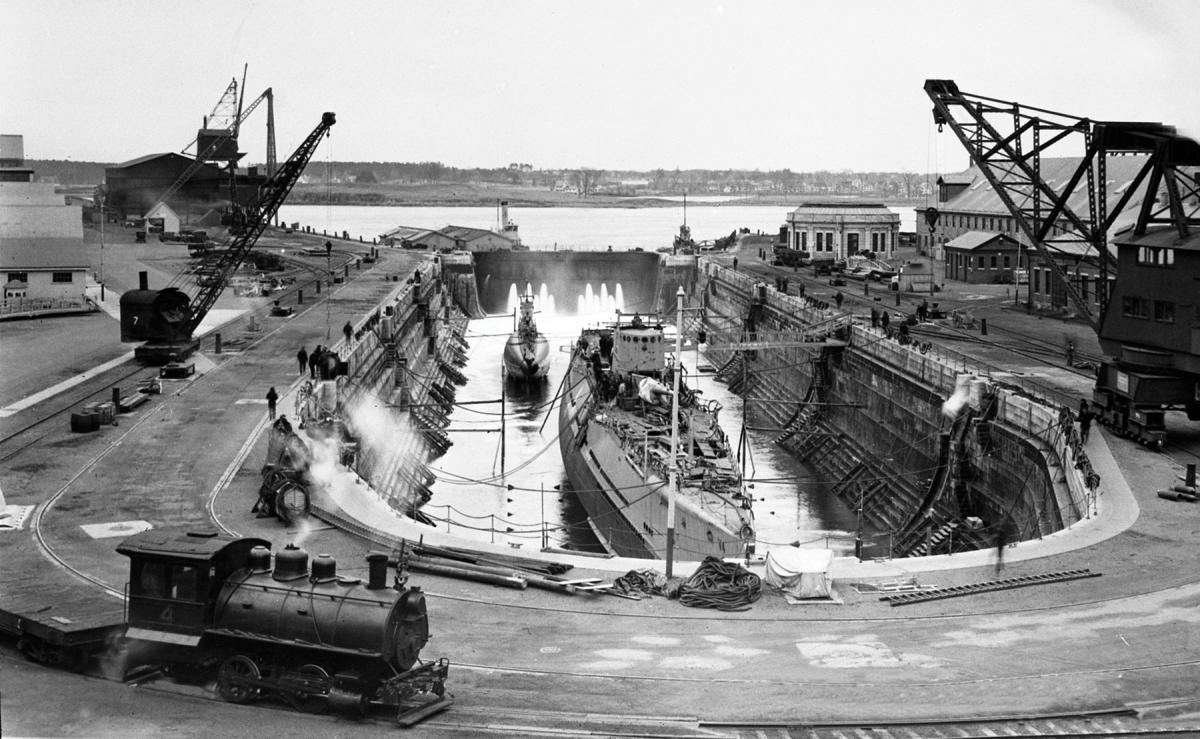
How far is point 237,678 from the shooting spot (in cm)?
2597

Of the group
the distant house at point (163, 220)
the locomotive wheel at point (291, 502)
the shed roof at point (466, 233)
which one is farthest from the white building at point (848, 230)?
the locomotive wheel at point (291, 502)

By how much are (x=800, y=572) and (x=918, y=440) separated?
38.7 meters

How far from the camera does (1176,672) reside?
1125 inches

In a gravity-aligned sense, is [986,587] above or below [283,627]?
below

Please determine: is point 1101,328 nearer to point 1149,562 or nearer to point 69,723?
point 1149,562

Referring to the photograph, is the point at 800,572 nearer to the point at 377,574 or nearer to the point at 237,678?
the point at 377,574

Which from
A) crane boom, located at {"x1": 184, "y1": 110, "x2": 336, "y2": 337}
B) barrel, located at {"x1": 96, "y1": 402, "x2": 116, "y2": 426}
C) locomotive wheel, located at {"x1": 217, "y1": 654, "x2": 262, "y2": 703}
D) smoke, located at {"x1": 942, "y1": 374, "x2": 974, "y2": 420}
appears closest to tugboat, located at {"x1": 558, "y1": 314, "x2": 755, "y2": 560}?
smoke, located at {"x1": 942, "y1": 374, "x2": 974, "y2": 420}

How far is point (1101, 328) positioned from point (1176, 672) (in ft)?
93.2

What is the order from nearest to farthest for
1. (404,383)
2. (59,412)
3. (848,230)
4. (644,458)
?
1. (644,458)
2. (59,412)
3. (404,383)
4. (848,230)

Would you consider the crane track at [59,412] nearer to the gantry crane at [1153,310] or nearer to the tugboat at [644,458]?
the tugboat at [644,458]

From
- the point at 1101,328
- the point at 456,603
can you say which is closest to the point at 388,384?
the point at 1101,328

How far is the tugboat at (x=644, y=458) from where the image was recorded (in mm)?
49250

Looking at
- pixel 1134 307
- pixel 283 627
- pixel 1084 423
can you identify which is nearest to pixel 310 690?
pixel 283 627

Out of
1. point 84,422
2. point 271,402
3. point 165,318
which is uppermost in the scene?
point 165,318
